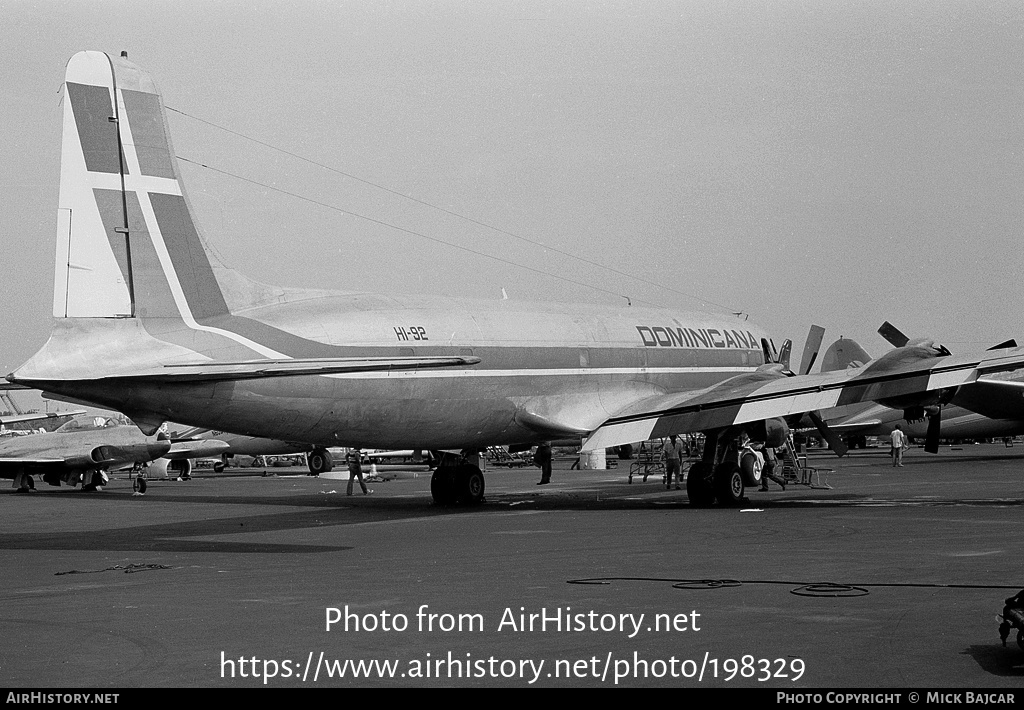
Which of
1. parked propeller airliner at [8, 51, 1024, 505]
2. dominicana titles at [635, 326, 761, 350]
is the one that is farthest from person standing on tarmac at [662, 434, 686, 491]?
parked propeller airliner at [8, 51, 1024, 505]

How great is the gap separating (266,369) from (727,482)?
452 inches

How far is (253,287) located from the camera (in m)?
20.4

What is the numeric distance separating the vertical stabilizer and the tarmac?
3.94 metres

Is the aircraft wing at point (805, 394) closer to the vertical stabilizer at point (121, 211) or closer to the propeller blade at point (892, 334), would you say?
the propeller blade at point (892, 334)

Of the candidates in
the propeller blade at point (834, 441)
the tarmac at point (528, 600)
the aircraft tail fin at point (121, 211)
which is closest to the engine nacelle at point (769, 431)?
the propeller blade at point (834, 441)

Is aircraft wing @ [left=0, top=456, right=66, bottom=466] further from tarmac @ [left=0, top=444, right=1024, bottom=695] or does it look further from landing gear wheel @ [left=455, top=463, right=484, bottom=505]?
landing gear wheel @ [left=455, top=463, right=484, bottom=505]

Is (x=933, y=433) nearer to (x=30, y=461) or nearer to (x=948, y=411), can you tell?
(x=30, y=461)

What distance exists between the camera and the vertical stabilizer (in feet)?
57.3

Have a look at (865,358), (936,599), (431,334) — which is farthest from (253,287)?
(865,358)

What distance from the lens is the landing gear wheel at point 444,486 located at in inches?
1049

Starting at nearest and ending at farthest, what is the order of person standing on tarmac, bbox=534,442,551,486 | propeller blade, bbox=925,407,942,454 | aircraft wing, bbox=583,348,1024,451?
1. aircraft wing, bbox=583,348,1024,451
2. propeller blade, bbox=925,407,942,454
3. person standing on tarmac, bbox=534,442,551,486

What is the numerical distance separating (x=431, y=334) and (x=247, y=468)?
169 feet
